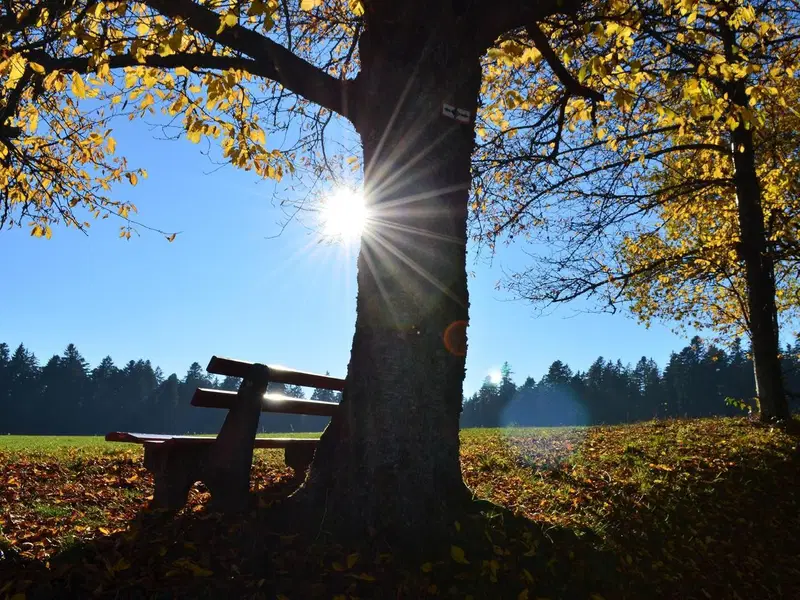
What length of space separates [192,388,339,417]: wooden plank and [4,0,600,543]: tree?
52 cm

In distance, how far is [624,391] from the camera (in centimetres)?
8456

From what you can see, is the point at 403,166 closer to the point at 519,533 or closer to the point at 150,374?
the point at 519,533

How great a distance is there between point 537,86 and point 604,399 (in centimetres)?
8198

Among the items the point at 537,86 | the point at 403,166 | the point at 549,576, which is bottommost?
the point at 549,576

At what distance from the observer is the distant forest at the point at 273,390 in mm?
78812

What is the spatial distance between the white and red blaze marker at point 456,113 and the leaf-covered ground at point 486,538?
3.00 meters

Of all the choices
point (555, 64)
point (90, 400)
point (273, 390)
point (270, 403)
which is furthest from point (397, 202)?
point (90, 400)

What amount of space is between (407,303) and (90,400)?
102 metres

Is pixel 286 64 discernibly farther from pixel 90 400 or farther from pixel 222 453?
pixel 90 400

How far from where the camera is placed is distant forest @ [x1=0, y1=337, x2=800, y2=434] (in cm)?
7881

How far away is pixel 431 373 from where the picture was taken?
402cm

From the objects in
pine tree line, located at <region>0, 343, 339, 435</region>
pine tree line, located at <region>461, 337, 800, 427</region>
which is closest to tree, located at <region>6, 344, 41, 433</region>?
pine tree line, located at <region>0, 343, 339, 435</region>

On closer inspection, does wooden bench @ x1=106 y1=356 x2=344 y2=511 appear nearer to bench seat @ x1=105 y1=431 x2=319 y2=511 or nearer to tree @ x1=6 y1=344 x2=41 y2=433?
bench seat @ x1=105 y1=431 x2=319 y2=511

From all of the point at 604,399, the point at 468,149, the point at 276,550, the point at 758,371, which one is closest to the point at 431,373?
the point at 276,550
